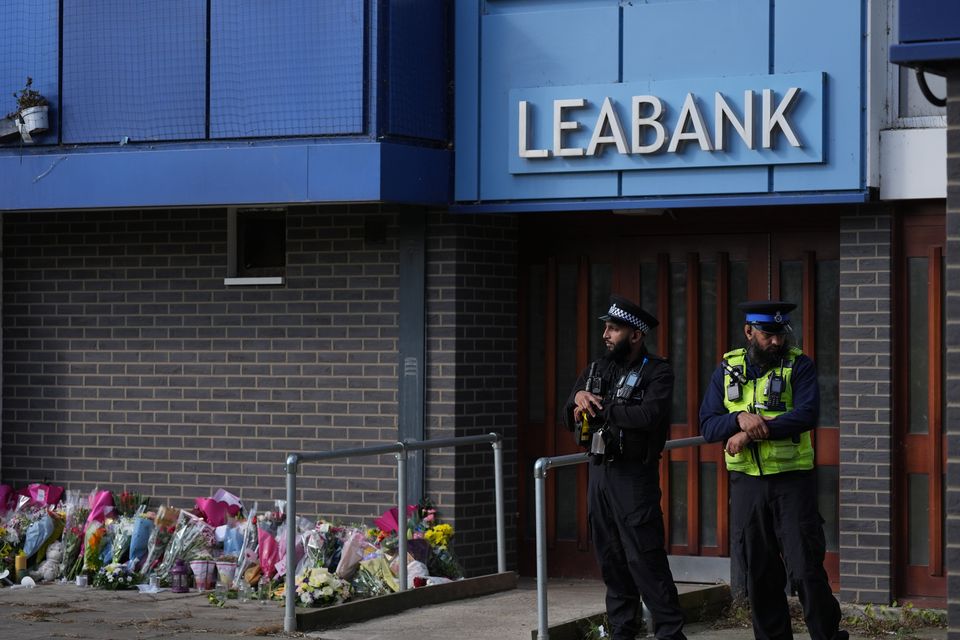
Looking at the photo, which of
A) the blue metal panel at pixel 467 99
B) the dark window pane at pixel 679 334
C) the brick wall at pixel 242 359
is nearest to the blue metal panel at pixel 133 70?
the brick wall at pixel 242 359

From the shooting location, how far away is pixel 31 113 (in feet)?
37.6

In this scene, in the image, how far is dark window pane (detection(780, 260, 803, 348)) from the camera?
10.9 m

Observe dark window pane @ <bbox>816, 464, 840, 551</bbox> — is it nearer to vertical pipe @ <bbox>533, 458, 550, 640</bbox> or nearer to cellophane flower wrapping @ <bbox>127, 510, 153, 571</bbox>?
vertical pipe @ <bbox>533, 458, 550, 640</bbox>

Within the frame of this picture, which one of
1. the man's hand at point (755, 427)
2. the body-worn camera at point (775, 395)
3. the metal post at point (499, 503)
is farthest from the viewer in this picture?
the metal post at point (499, 503)

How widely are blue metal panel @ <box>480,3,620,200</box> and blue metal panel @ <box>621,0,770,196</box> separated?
0.14m

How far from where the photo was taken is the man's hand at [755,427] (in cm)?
803

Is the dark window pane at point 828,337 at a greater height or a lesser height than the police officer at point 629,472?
greater

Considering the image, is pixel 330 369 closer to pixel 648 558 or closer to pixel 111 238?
pixel 111 238

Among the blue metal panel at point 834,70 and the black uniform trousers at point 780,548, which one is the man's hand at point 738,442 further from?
the blue metal panel at point 834,70

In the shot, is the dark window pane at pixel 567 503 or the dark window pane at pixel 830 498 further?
the dark window pane at pixel 567 503

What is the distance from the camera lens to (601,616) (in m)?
9.24

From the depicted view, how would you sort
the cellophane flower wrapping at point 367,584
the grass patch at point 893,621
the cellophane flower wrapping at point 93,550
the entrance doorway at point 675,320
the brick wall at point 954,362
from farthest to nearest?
the cellophane flower wrapping at point 93,550 → the entrance doorway at point 675,320 → the cellophane flower wrapping at point 367,584 → the grass patch at point 893,621 → the brick wall at point 954,362

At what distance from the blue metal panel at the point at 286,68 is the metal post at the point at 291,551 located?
2526 mm

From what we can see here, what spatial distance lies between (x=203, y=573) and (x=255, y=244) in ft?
7.92
